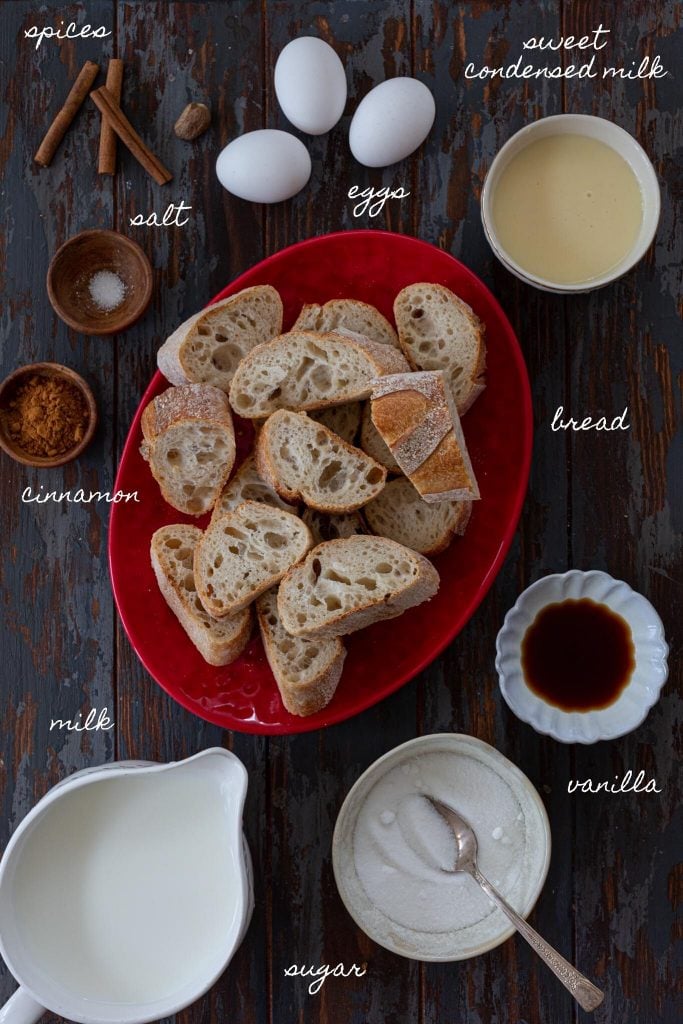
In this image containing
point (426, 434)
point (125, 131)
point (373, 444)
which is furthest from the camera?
point (125, 131)

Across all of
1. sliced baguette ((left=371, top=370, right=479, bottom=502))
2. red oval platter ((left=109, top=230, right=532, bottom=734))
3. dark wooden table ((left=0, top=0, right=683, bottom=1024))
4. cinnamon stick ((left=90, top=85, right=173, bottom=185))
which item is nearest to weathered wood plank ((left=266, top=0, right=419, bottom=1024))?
dark wooden table ((left=0, top=0, right=683, bottom=1024))

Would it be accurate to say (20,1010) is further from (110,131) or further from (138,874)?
(110,131)

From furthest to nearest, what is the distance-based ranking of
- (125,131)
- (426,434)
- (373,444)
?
(125,131), (373,444), (426,434)

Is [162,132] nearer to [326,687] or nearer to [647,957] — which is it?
[326,687]

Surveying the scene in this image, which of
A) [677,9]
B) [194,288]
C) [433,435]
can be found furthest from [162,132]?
[677,9]

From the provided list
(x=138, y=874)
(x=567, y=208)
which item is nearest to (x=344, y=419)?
(x=567, y=208)

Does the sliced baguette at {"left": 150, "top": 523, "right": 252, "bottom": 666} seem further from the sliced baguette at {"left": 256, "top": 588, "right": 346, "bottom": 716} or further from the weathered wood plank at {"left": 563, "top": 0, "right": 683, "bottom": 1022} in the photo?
the weathered wood plank at {"left": 563, "top": 0, "right": 683, "bottom": 1022}
